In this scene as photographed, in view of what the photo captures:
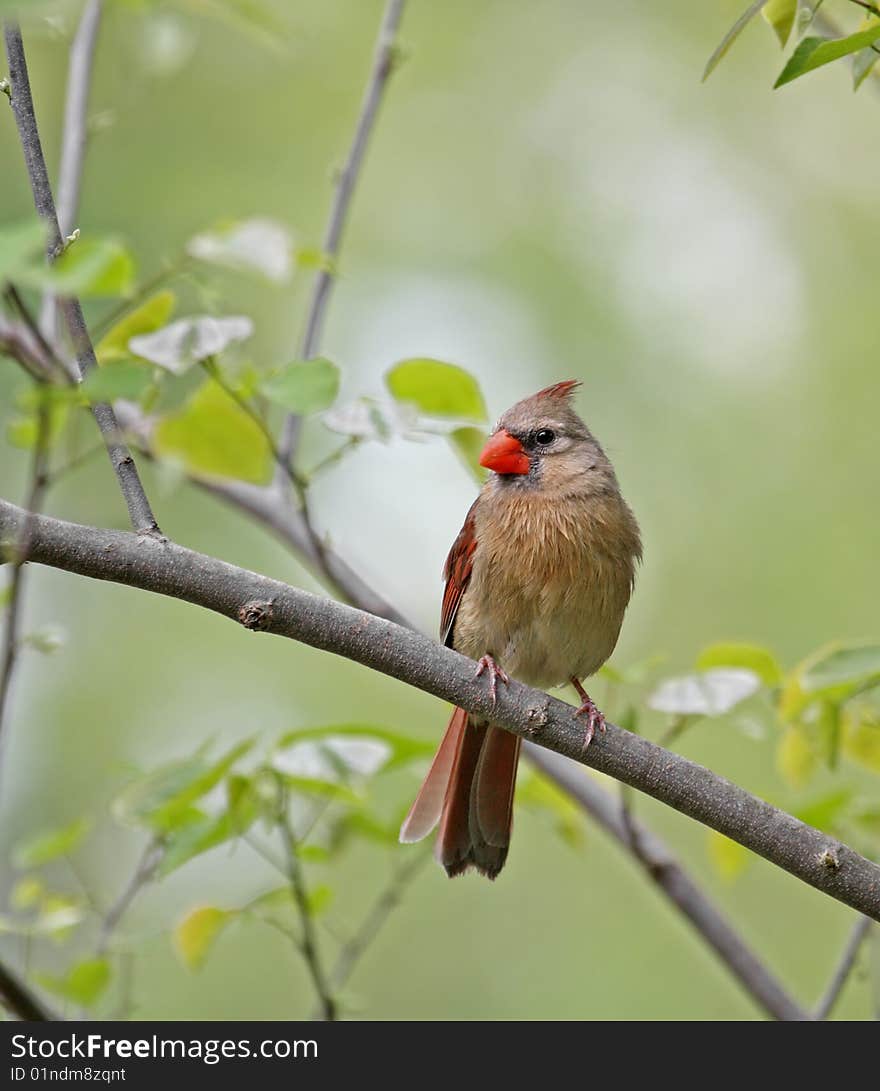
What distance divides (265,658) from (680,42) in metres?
4.51

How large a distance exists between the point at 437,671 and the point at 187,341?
23.5 inches

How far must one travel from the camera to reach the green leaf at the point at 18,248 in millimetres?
1162

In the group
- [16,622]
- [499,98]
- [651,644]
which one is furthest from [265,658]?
[16,622]

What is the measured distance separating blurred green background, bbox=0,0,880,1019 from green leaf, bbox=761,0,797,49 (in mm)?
3587

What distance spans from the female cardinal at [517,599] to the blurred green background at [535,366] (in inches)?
87.4

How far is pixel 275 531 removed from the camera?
10.6 ft

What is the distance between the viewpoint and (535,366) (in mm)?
7258

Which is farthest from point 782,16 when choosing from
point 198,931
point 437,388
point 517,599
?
point 198,931

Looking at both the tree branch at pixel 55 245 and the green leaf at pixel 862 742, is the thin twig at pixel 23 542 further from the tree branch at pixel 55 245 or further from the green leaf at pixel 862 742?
the green leaf at pixel 862 742

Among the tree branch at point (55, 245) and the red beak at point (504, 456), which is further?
the red beak at point (504, 456)

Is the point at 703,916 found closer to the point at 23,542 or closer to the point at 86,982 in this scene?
the point at 86,982

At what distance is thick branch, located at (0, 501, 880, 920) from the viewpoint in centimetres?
182

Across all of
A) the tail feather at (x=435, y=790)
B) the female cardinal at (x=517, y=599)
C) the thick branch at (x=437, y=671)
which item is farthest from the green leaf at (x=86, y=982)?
the thick branch at (x=437, y=671)
